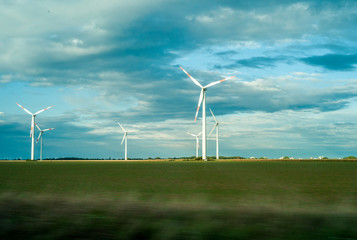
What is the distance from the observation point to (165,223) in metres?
13.5

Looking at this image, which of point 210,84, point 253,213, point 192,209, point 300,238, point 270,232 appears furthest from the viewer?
point 210,84

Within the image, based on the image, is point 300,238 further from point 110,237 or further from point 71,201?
point 71,201

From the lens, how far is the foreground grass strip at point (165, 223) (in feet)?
39.1

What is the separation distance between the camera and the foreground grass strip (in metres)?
11.9

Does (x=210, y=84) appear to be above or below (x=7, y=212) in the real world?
above

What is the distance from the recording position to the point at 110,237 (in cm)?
1177

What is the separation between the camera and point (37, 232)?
1249cm

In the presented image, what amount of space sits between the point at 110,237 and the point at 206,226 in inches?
126

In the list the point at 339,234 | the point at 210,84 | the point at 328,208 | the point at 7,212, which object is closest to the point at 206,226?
the point at 339,234

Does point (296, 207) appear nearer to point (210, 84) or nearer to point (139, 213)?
point (139, 213)

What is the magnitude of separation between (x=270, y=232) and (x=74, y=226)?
255 inches

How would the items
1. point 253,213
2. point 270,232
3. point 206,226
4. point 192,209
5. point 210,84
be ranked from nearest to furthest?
point 270,232, point 206,226, point 253,213, point 192,209, point 210,84

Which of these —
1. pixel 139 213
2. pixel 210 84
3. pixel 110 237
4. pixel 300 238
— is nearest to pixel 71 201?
pixel 139 213

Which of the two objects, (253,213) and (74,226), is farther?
(253,213)
